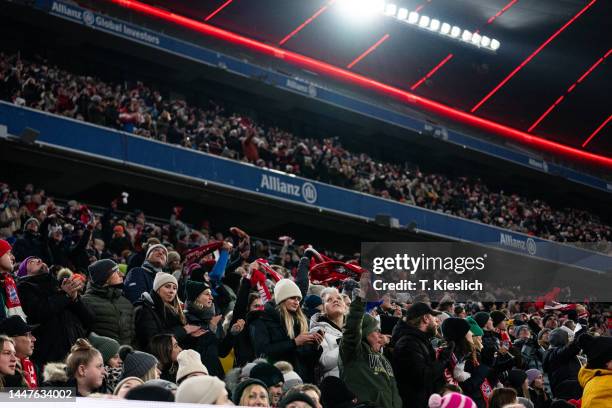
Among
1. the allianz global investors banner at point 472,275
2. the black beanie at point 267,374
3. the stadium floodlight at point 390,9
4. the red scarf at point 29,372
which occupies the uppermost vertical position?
the stadium floodlight at point 390,9

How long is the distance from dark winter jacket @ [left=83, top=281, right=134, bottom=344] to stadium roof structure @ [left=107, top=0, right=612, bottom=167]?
19.2 m

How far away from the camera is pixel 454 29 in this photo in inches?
1174

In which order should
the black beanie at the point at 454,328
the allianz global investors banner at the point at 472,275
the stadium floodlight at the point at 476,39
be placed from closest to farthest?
1. the black beanie at the point at 454,328
2. the allianz global investors banner at the point at 472,275
3. the stadium floodlight at the point at 476,39

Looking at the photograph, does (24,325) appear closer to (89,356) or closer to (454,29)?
(89,356)

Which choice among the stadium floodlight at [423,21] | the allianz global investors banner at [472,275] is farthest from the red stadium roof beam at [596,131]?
the allianz global investors banner at [472,275]

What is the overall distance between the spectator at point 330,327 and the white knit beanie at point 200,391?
6.11 ft

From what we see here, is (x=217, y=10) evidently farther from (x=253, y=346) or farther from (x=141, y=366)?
(x=141, y=366)

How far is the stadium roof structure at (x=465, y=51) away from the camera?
1091 inches

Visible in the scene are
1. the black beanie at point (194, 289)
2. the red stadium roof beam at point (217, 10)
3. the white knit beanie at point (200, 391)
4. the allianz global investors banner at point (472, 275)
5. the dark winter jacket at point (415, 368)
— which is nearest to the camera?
the white knit beanie at point (200, 391)

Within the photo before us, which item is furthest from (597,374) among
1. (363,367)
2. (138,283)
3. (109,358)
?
(138,283)

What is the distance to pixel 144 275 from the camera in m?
6.96

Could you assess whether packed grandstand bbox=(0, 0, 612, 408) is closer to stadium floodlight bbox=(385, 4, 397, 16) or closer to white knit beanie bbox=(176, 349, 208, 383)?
white knit beanie bbox=(176, 349, 208, 383)

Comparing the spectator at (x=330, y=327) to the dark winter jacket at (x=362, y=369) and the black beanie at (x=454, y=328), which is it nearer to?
the dark winter jacket at (x=362, y=369)

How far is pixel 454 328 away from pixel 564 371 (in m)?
1.85
